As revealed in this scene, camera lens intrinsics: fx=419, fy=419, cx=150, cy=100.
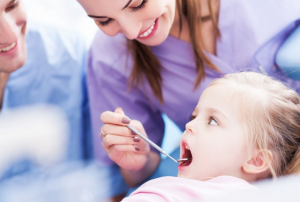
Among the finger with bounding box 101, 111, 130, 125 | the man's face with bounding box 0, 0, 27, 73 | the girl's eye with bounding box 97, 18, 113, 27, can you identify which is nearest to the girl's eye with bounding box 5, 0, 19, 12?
the man's face with bounding box 0, 0, 27, 73

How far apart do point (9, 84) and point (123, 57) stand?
378 mm

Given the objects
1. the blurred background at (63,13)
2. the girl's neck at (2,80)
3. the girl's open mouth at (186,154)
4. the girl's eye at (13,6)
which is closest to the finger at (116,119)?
the girl's open mouth at (186,154)

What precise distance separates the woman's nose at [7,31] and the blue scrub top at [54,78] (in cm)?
30

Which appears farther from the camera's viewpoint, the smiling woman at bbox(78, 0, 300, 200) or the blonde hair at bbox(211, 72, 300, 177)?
the smiling woman at bbox(78, 0, 300, 200)

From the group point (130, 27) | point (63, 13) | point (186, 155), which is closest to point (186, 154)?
point (186, 155)

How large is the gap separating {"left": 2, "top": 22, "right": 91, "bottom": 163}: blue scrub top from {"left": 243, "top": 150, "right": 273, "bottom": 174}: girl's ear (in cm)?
72

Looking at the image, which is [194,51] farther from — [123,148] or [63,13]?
[63,13]

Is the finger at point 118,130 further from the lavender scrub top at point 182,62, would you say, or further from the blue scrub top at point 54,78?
the blue scrub top at point 54,78

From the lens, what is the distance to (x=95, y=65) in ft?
4.33

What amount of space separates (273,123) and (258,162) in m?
0.09

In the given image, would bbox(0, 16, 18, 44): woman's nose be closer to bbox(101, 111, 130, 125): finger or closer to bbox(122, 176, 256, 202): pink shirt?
bbox(101, 111, 130, 125): finger

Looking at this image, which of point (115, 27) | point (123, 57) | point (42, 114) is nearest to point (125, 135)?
point (115, 27)

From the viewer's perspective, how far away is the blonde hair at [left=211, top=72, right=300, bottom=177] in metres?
0.87

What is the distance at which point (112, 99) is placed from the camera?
4.36 feet
